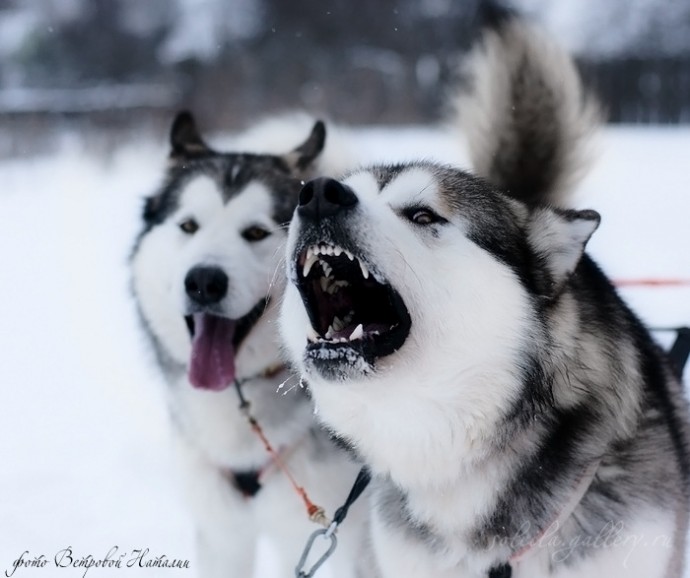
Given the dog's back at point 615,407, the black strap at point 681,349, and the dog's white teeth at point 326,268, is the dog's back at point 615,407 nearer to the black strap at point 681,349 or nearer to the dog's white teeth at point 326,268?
the black strap at point 681,349

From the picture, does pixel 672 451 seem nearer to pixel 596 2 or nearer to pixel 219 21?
pixel 596 2

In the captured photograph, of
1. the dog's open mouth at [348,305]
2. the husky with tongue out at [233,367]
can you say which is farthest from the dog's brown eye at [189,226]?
the dog's open mouth at [348,305]

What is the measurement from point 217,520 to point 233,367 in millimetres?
395

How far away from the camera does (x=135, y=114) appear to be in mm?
7711

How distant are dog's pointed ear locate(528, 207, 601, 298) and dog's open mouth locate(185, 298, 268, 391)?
669 millimetres

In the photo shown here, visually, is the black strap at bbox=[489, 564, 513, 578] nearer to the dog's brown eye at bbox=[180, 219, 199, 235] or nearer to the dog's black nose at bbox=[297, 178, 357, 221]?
the dog's black nose at bbox=[297, 178, 357, 221]

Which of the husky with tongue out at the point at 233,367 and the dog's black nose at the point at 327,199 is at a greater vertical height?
the dog's black nose at the point at 327,199

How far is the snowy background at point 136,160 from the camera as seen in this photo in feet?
7.26

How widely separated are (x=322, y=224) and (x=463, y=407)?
1.19ft

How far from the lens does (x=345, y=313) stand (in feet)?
3.84

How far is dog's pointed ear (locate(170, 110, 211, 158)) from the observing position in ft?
6.21

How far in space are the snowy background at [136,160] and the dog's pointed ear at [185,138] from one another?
0.42 ft

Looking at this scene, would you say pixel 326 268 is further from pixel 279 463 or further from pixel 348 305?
pixel 279 463

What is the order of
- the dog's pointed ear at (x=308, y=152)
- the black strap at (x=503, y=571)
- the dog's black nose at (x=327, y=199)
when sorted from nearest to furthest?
the dog's black nose at (x=327, y=199)
the black strap at (x=503, y=571)
the dog's pointed ear at (x=308, y=152)
